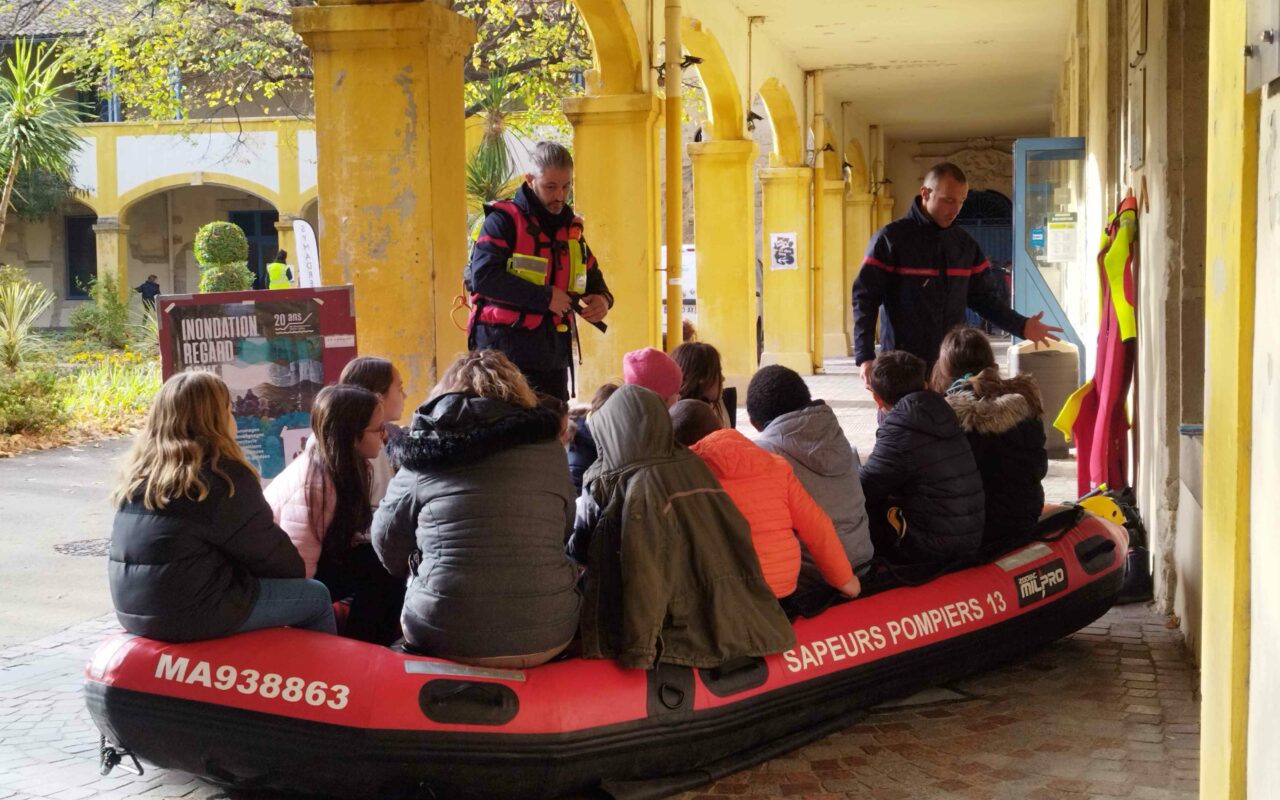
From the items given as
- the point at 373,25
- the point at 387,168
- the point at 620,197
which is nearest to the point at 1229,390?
the point at 387,168

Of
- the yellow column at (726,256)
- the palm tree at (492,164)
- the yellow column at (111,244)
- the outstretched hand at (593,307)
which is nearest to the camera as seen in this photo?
the outstretched hand at (593,307)

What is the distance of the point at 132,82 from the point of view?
1888 centimetres

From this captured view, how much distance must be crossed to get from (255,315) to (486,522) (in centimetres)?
258

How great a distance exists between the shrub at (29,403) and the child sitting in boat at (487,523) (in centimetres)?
849

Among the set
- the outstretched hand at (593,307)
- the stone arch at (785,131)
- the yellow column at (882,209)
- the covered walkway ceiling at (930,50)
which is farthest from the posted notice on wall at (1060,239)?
the yellow column at (882,209)

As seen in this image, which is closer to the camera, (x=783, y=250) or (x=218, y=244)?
(x=783, y=250)

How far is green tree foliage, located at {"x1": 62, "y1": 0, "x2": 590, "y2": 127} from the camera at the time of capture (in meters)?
17.9

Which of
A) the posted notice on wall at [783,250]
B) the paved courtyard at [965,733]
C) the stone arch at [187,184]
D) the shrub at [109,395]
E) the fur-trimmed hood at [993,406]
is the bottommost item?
the paved courtyard at [965,733]

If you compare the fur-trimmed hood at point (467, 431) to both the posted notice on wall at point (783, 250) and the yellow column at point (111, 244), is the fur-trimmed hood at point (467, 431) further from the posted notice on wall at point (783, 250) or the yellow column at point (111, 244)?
the yellow column at point (111, 244)

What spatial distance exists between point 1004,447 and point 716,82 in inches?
405

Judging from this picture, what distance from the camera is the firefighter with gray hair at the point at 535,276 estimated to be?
5.85m

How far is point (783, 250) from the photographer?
62.4ft


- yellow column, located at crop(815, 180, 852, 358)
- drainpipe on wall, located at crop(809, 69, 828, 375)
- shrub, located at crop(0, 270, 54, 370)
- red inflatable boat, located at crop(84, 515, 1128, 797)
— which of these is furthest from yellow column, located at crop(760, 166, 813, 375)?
red inflatable boat, located at crop(84, 515, 1128, 797)

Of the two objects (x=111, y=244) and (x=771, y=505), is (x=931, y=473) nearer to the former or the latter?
(x=771, y=505)
